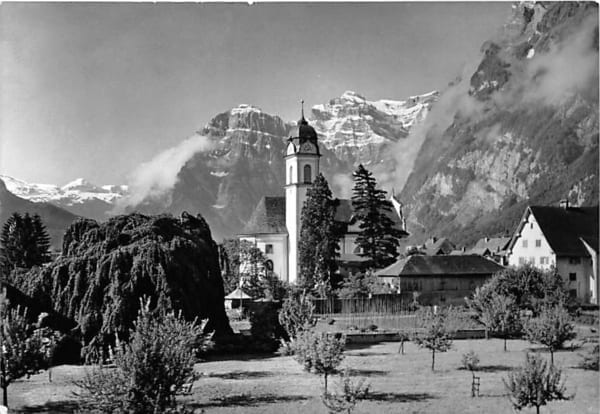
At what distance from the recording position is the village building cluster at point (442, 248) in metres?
21.4

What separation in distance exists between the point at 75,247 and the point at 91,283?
200cm

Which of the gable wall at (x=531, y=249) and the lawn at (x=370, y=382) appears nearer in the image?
the lawn at (x=370, y=382)

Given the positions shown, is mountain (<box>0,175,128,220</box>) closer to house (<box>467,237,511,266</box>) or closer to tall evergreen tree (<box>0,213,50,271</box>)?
tall evergreen tree (<box>0,213,50,271</box>)

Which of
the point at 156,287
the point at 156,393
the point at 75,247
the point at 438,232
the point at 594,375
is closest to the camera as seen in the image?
the point at 156,393

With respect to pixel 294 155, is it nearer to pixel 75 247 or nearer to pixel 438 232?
pixel 438 232

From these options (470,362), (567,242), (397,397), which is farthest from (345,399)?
(567,242)

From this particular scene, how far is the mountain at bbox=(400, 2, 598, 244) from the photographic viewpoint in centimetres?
1625

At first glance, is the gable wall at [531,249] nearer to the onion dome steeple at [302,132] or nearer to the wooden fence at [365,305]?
the wooden fence at [365,305]

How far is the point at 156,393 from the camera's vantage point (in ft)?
29.2

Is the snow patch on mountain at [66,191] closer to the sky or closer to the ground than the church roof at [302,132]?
closer to the ground

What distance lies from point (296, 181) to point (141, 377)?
22.8m

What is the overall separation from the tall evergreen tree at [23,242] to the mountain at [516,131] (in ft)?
33.2

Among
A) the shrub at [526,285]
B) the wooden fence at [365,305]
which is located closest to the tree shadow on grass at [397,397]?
the shrub at [526,285]

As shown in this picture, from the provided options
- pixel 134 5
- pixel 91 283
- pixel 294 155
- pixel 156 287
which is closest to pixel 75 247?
pixel 91 283
